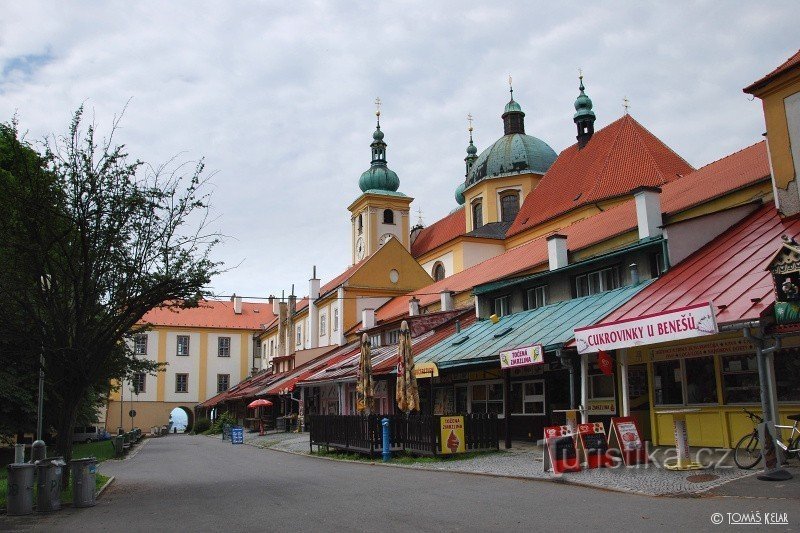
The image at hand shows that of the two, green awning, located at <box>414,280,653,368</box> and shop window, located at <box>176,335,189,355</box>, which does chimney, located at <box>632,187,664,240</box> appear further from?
shop window, located at <box>176,335,189,355</box>

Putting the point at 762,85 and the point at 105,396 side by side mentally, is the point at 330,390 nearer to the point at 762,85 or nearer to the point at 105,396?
the point at 105,396

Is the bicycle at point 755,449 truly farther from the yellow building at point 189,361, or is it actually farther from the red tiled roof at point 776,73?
the yellow building at point 189,361

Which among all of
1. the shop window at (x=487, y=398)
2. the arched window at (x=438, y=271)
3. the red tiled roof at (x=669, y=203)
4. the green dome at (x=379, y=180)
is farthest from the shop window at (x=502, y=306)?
the green dome at (x=379, y=180)

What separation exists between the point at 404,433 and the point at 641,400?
21.6 ft

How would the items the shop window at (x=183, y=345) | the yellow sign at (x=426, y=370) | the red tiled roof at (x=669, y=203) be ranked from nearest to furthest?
the red tiled roof at (x=669, y=203)
the yellow sign at (x=426, y=370)
the shop window at (x=183, y=345)

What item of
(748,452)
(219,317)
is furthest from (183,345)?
(748,452)

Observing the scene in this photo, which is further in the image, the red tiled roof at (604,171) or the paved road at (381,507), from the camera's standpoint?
the red tiled roof at (604,171)

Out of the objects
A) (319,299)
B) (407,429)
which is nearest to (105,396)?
(319,299)

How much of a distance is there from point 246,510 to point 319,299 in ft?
142

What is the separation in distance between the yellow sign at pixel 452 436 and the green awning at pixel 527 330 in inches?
102

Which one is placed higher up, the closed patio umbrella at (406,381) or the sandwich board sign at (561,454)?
the closed patio umbrella at (406,381)

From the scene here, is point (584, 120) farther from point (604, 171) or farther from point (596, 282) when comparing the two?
point (596, 282)

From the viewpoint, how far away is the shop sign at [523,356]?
18.5 m

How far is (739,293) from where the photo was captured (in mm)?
14555
